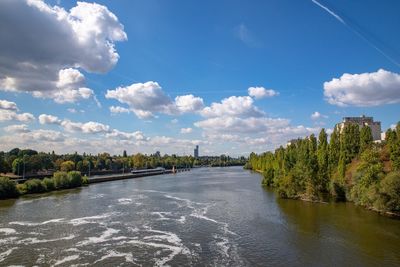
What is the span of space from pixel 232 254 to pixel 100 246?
43.0 feet

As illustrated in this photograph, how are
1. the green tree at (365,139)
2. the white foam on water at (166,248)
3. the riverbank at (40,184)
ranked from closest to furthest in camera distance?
the white foam on water at (166,248)
the riverbank at (40,184)
the green tree at (365,139)

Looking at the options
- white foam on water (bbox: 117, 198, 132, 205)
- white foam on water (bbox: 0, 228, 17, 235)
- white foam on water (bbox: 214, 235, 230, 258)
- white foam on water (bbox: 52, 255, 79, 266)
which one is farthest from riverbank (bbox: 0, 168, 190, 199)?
white foam on water (bbox: 214, 235, 230, 258)

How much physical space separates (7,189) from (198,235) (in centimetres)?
5183

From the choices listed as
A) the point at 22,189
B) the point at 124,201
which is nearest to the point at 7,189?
the point at 22,189

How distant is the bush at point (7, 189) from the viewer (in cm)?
7367

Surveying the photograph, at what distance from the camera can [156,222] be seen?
48.6 m

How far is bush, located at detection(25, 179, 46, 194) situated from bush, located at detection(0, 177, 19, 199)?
19.7ft

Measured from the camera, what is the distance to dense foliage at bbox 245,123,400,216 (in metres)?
52.0

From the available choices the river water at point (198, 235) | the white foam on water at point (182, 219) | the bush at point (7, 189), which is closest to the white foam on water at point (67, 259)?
the river water at point (198, 235)

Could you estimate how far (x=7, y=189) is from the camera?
74.8 metres

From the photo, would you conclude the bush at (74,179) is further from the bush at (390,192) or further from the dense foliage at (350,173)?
the bush at (390,192)

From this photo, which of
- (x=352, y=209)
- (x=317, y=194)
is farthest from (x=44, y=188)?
(x=352, y=209)

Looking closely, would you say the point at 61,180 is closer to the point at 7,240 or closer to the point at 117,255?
the point at 7,240

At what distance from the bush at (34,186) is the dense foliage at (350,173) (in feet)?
183
